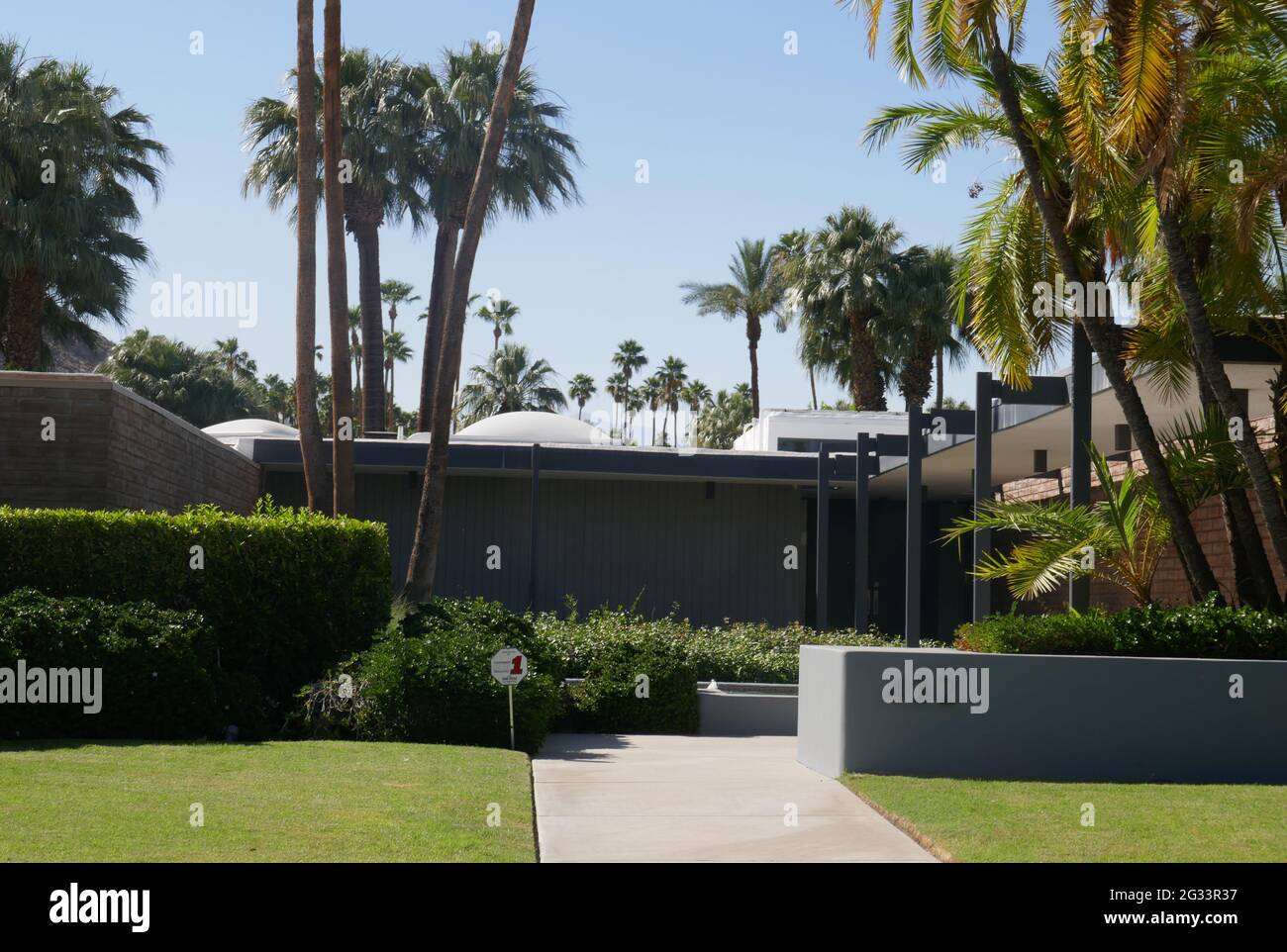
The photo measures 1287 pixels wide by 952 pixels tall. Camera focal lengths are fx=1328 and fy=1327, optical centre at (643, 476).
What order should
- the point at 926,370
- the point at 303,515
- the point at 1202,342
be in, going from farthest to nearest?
the point at 926,370 → the point at 303,515 → the point at 1202,342

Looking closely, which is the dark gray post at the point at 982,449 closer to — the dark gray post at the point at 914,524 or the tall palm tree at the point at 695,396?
the dark gray post at the point at 914,524

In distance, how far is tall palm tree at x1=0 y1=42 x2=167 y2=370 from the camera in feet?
70.3

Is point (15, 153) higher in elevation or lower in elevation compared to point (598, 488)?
higher

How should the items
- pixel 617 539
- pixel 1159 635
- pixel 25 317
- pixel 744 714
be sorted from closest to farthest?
pixel 1159 635 → pixel 744 714 → pixel 25 317 → pixel 617 539

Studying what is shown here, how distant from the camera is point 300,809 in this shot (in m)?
7.80

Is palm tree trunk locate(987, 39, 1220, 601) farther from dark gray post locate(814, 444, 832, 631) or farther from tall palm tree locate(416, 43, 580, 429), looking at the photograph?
tall palm tree locate(416, 43, 580, 429)

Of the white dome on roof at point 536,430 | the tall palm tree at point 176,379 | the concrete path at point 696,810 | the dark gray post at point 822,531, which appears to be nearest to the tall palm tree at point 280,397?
the tall palm tree at point 176,379

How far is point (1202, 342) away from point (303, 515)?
8590 mm

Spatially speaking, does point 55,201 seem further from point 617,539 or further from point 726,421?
point 726,421

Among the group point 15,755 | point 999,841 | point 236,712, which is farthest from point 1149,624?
point 15,755

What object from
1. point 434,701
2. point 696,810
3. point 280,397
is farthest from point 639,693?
point 280,397

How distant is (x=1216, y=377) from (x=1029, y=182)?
2.63 meters

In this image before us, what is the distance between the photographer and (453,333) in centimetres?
1647
